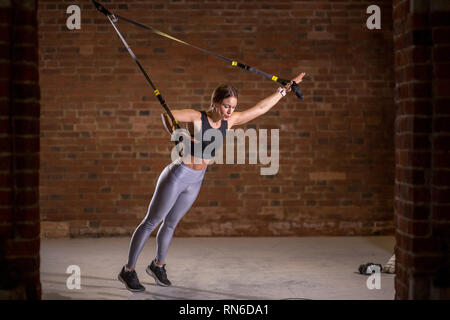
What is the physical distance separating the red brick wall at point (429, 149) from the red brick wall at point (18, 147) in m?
1.98

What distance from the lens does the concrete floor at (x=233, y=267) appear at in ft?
14.0

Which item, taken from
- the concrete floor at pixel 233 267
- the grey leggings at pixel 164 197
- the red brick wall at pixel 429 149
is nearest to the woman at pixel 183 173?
the grey leggings at pixel 164 197

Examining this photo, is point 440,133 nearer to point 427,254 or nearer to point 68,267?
point 427,254

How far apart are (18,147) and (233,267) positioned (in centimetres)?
287

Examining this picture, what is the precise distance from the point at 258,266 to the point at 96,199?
256 cm

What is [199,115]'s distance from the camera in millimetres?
4387

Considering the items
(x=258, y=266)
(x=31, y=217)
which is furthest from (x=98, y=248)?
(x=31, y=217)

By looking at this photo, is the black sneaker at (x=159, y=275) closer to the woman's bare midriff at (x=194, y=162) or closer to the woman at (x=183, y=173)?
the woman at (x=183, y=173)

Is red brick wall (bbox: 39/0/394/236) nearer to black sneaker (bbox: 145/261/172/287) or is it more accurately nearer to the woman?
black sneaker (bbox: 145/261/172/287)

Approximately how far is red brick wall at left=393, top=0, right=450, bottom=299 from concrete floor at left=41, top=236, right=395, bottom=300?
1.30 meters

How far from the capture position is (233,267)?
5.24 m

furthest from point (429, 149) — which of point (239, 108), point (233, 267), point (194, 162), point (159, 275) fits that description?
point (239, 108)

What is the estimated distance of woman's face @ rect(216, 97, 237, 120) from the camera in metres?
4.26

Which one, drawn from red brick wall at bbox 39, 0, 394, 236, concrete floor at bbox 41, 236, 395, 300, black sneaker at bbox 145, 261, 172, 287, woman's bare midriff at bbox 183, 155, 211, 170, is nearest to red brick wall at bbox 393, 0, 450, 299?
concrete floor at bbox 41, 236, 395, 300
